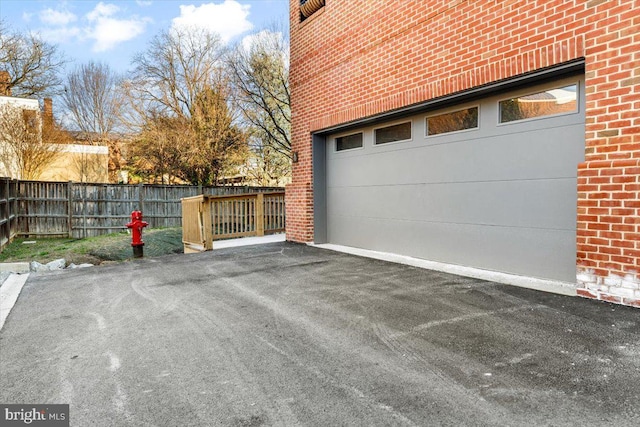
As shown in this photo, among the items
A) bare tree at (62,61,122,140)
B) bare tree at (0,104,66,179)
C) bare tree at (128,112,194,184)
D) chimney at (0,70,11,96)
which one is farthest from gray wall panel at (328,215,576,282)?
bare tree at (62,61,122,140)

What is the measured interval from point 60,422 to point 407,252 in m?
5.59

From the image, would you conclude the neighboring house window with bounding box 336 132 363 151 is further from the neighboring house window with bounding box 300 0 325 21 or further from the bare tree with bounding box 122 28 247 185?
the bare tree with bounding box 122 28 247 185

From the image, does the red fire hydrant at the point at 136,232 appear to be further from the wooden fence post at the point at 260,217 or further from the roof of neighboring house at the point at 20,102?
the roof of neighboring house at the point at 20,102

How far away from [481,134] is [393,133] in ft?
6.14

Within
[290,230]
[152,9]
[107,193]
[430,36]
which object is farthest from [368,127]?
[152,9]

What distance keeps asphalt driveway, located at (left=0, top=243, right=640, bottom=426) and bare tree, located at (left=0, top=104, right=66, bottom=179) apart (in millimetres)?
15385

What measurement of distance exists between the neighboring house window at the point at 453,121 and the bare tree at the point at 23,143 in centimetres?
1795

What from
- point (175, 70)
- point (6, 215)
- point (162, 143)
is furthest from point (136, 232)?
point (175, 70)

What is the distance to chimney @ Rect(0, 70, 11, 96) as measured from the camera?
2215cm

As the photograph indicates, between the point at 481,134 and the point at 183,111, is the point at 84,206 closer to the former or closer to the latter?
the point at 183,111

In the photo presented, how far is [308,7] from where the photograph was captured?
874 centimetres

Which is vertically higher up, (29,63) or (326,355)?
(29,63)

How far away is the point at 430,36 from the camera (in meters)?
6.02

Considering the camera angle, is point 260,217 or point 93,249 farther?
point 93,249
